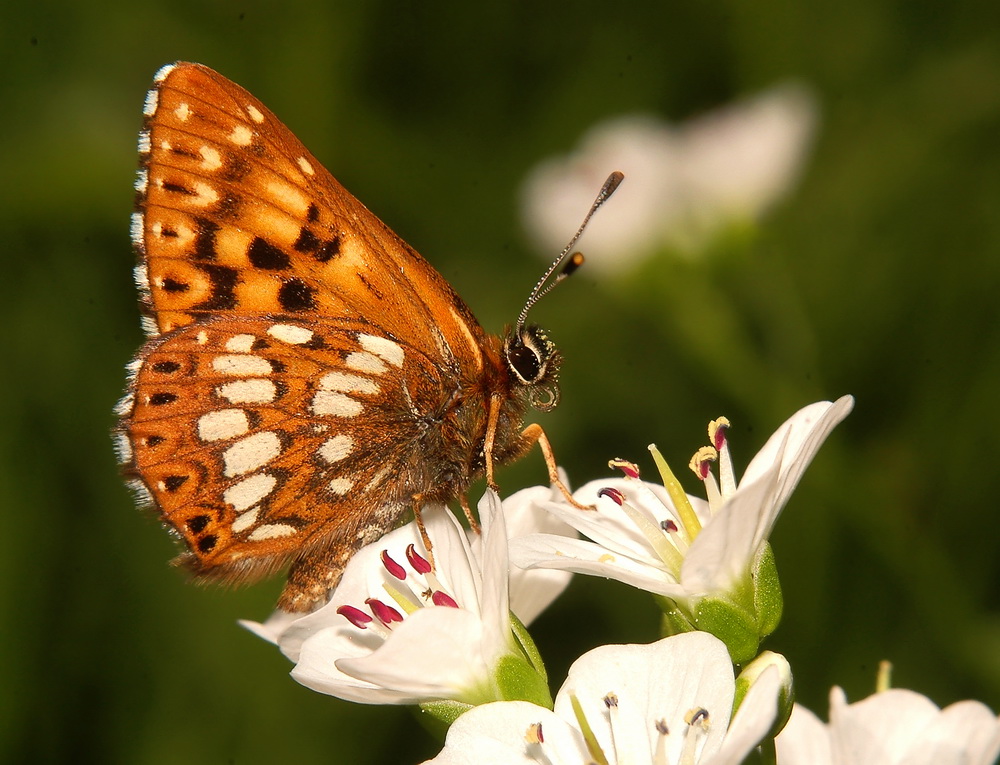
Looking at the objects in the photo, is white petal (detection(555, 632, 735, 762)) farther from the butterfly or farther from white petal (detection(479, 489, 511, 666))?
the butterfly

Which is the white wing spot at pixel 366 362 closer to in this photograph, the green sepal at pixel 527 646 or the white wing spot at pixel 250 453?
the white wing spot at pixel 250 453

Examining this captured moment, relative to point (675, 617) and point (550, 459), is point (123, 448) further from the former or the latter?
point (675, 617)

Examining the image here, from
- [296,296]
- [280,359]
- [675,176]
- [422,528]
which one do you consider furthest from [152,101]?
[675,176]

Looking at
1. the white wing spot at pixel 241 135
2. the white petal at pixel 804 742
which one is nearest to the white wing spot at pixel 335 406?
the white wing spot at pixel 241 135

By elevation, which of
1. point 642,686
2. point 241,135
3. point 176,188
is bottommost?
point 642,686

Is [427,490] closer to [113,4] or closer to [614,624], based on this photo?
[614,624]

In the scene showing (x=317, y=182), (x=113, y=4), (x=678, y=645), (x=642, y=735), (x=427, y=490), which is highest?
(x=113, y=4)

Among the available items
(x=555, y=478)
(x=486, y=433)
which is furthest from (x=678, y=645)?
(x=486, y=433)
